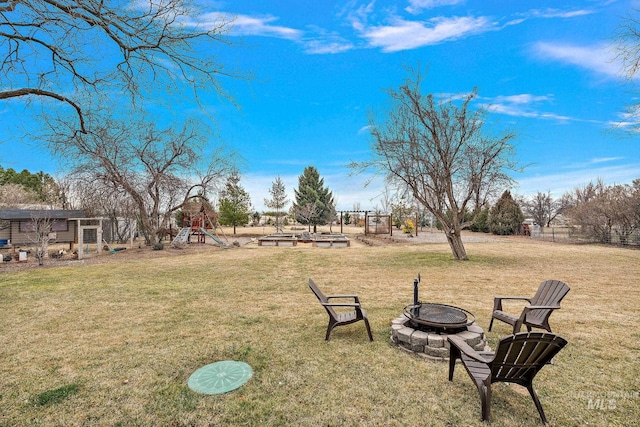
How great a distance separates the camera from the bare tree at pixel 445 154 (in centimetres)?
1059

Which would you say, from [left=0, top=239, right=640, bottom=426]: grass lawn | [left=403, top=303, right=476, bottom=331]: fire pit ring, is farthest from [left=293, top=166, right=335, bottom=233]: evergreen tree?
[left=403, top=303, right=476, bottom=331]: fire pit ring

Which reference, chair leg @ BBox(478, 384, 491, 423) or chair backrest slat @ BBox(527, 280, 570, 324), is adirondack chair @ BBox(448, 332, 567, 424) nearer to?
chair leg @ BBox(478, 384, 491, 423)

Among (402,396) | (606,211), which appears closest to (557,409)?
(402,396)

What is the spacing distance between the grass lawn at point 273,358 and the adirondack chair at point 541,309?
34 cm

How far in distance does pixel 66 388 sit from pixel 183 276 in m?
6.11

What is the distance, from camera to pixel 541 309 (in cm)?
394

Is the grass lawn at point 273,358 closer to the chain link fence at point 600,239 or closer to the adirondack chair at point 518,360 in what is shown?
the adirondack chair at point 518,360

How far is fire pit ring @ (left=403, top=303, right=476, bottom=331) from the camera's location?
3479 mm

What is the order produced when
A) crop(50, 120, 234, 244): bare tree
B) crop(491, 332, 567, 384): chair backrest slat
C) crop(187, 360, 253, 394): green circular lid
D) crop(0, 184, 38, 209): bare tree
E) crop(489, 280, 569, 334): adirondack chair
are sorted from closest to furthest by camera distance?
crop(491, 332, 567, 384): chair backrest slat → crop(187, 360, 253, 394): green circular lid → crop(489, 280, 569, 334): adirondack chair → crop(50, 120, 234, 244): bare tree → crop(0, 184, 38, 209): bare tree

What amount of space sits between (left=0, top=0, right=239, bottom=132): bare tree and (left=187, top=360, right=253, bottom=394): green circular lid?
286 centimetres

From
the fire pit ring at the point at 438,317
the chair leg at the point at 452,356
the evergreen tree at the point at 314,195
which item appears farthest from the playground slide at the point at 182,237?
the chair leg at the point at 452,356

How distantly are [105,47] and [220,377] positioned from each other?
3464 millimetres

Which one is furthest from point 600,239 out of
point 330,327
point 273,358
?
point 273,358

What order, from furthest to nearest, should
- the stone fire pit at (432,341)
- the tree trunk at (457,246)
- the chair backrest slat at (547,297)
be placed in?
the tree trunk at (457,246)
the chair backrest slat at (547,297)
the stone fire pit at (432,341)
